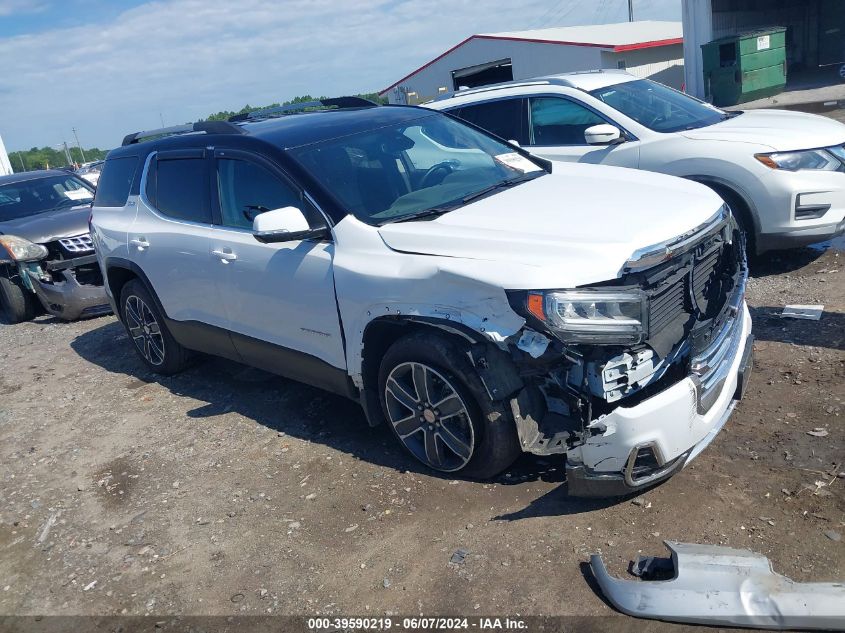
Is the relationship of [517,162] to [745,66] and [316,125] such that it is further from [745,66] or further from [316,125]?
[745,66]

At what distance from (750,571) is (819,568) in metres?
0.33

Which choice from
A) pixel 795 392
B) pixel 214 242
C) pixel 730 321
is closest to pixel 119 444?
pixel 214 242

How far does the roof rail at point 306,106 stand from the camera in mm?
5520

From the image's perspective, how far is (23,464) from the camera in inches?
200

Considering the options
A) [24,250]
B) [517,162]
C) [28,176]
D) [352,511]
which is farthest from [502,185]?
[28,176]

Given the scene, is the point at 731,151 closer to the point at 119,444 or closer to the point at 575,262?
the point at 575,262

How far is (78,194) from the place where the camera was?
32.5 ft

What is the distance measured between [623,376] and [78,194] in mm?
9032

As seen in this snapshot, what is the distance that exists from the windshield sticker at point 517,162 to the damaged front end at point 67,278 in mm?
5508

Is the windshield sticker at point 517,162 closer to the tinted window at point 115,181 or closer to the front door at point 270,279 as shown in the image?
the front door at point 270,279

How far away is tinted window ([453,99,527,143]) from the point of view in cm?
726

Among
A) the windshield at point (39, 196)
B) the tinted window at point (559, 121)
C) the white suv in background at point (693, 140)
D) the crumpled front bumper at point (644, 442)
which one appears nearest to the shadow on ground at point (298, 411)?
the crumpled front bumper at point (644, 442)

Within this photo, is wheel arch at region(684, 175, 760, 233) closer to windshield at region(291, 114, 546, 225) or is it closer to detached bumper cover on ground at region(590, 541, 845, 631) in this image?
windshield at region(291, 114, 546, 225)

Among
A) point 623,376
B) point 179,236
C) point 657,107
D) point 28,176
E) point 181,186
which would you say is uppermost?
point 28,176
